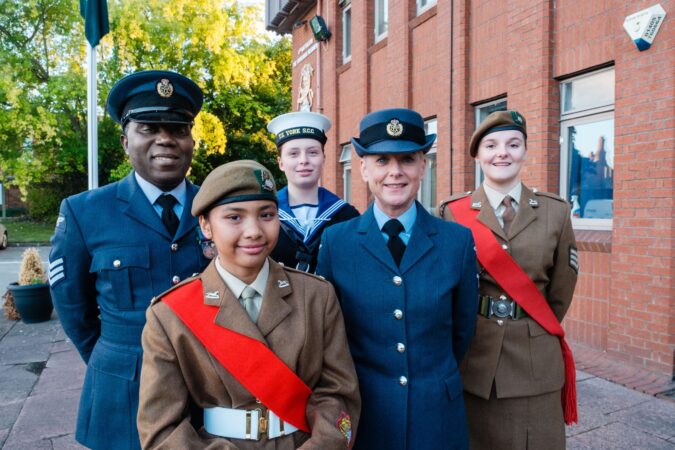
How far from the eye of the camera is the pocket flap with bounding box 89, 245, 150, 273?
6.86 feet

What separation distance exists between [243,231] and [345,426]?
765 millimetres

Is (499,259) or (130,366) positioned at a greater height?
(499,259)

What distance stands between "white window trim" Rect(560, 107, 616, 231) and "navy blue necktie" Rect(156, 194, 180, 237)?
463cm

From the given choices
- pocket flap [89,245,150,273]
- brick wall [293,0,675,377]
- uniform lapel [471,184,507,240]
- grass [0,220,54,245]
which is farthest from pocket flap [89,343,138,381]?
grass [0,220,54,245]

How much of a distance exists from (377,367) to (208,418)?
0.69 m

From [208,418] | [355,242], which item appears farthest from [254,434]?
[355,242]

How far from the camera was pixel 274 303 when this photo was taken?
185 cm

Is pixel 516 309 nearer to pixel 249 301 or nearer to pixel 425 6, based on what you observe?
pixel 249 301

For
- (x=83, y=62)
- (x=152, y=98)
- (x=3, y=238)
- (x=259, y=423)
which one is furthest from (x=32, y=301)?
(x=83, y=62)

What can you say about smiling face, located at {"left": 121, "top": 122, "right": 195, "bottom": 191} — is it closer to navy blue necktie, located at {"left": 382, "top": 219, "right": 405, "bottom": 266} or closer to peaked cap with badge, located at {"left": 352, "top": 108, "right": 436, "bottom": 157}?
peaked cap with badge, located at {"left": 352, "top": 108, "right": 436, "bottom": 157}

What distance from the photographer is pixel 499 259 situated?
2.52 m

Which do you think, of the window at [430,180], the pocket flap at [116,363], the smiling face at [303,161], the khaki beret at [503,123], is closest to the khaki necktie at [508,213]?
the khaki beret at [503,123]

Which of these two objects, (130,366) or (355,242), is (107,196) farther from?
(355,242)

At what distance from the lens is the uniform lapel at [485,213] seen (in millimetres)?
2590
